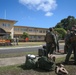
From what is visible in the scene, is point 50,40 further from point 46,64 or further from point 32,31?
point 32,31

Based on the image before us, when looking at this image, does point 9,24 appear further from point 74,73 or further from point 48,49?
point 74,73

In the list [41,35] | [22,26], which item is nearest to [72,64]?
[22,26]

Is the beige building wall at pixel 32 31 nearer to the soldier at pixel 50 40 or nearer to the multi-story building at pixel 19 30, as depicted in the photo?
the multi-story building at pixel 19 30

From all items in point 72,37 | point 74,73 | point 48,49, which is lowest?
point 74,73

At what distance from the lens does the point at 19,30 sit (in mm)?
61969

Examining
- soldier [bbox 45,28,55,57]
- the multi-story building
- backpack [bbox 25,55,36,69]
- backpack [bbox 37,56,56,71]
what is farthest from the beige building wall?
backpack [bbox 37,56,56,71]

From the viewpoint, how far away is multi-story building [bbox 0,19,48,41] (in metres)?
53.6

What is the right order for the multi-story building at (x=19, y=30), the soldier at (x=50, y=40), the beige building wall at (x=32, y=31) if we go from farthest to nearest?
the beige building wall at (x=32, y=31), the multi-story building at (x=19, y=30), the soldier at (x=50, y=40)

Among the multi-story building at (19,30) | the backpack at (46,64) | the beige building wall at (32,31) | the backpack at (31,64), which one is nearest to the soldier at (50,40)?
the backpack at (31,64)

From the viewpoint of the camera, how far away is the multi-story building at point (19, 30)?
5359 centimetres

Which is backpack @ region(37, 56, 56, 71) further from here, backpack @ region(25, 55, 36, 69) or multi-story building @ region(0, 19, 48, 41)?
multi-story building @ region(0, 19, 48, 41)

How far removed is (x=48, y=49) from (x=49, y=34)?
3.10ft

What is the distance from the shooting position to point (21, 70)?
757 centimetres

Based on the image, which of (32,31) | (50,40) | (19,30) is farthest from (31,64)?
(32,31)
